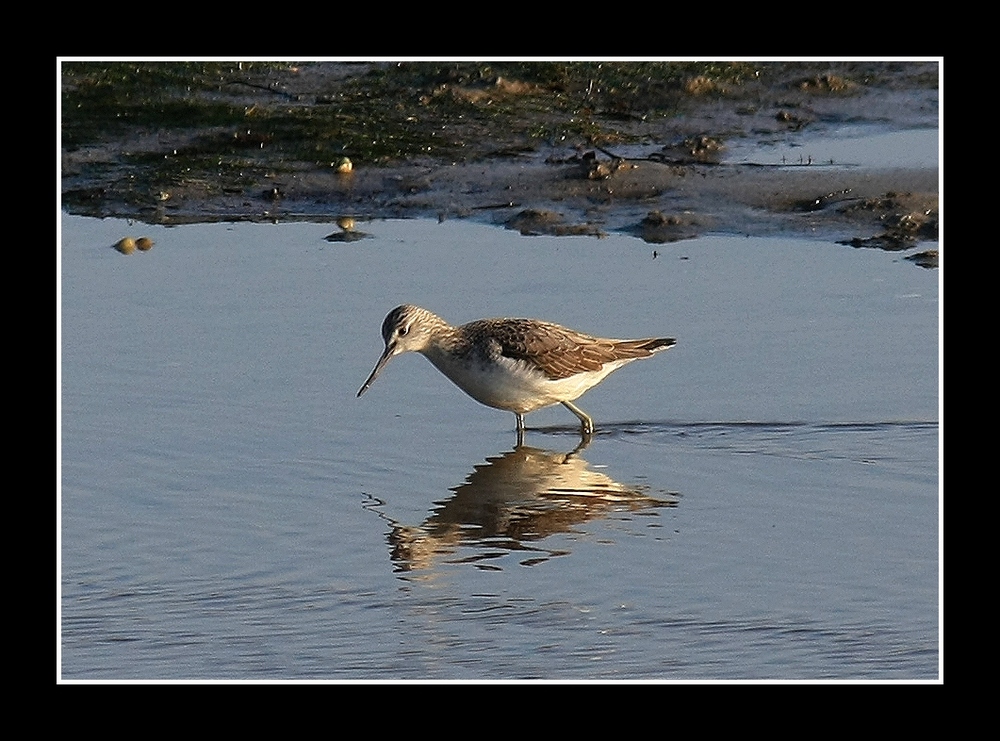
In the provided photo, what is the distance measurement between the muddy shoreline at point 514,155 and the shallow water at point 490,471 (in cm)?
59

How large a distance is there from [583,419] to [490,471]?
0.94 metres

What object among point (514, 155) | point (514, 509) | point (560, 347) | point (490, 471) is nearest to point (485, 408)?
point (560, 347)

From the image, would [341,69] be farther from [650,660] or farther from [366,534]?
[650,660]

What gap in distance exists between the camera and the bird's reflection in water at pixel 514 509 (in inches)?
323

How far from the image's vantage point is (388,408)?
1015 centimetres

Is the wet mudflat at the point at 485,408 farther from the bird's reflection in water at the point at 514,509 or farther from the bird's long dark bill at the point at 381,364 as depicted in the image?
the bird's long dark bill at the point at 381,364

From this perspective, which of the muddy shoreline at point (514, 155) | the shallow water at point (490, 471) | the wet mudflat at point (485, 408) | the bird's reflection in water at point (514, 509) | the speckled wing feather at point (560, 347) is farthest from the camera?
the muddy shoreline at point (514, 155)

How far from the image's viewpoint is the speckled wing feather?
32.9 ft

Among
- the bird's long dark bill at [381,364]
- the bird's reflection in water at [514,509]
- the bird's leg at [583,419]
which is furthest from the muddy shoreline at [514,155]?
the bird's reflection in water at [514,509]

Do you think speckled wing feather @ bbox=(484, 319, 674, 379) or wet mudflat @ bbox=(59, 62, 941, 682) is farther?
speckled wing feather @ bbox=(484, 319, 674, 379)

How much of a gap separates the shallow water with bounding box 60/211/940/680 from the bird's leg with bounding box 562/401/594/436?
0.14 meters

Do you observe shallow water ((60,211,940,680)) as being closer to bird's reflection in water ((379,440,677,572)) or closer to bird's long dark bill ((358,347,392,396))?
bird's reflection in water ((379,440,677,572))

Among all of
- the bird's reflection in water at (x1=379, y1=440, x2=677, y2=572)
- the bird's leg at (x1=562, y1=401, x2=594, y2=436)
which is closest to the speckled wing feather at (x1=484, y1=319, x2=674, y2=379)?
the bird's leg at (x1=562, y1=401, x2=594, y2=436)

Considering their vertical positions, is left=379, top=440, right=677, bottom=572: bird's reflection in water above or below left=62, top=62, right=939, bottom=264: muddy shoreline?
below
